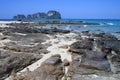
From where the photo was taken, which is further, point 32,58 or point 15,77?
point 32,58

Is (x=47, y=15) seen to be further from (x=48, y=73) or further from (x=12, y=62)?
(x=48, y=73)

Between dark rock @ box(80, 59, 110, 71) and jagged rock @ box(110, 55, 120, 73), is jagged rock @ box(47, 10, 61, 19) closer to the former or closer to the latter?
jagged rock @ box(110, 55, 120, 73)

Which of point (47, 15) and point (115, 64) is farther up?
point (115, 64)

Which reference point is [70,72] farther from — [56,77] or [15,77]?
[15,77]

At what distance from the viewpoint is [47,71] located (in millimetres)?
8203

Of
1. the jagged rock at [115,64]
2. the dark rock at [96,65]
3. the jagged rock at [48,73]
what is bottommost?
the jagged rock at [115,64]

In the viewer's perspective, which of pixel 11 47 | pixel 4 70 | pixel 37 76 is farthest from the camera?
pixel 11 47

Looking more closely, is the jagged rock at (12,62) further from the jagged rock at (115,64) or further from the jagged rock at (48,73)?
the jagged rock at (115,64)

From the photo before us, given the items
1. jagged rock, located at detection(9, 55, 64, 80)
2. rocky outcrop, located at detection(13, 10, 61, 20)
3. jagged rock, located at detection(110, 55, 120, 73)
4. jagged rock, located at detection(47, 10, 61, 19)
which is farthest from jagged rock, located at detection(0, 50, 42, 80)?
jagged rock, located at detection(47, 10, 61, 19)

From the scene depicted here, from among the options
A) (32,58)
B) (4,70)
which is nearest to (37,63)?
(32,58)

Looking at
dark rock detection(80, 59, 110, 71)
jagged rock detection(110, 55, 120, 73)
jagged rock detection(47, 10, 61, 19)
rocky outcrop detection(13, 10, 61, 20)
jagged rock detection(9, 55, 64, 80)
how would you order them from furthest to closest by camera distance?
jagged rock detection(47, 10, 61, 19) → rocky outcrop detection(13, 10, 61, 20) → jagged rock detection(110, 55, 120, 73) → dark rock detection(80, 59, 110, 71) → jagged rock detection(9, 55, 64, 80)

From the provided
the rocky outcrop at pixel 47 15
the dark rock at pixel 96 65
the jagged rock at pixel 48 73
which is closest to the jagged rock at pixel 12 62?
the jagged rock at pixel 48 73

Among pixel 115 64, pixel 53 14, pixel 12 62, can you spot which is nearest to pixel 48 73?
pixel 12 62

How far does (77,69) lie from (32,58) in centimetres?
280
